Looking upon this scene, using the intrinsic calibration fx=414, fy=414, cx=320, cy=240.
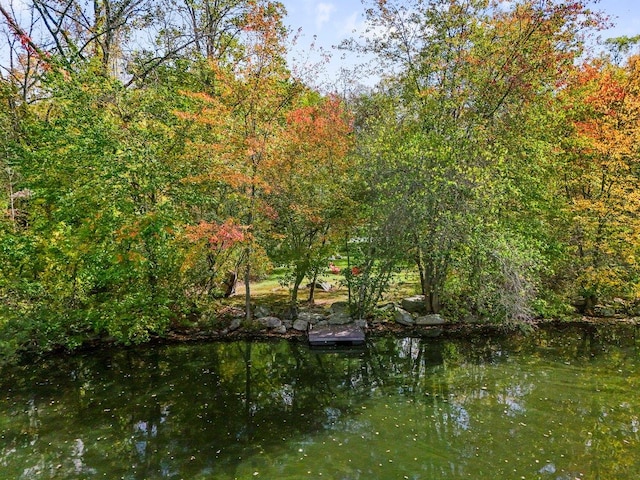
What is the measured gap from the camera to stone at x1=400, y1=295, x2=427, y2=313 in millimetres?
12344

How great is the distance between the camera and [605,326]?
11.5 m

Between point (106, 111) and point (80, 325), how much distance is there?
15.8 feet

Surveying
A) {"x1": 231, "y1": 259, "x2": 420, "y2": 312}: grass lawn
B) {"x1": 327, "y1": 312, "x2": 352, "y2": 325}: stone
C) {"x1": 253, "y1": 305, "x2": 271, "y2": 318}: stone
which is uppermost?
{"x1": 231, "y1": 259, "x2": 420, "y2": 312}: grass lawn

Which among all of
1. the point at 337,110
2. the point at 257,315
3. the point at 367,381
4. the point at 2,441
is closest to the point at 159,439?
the point at 2,441

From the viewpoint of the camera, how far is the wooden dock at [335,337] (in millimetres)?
10375

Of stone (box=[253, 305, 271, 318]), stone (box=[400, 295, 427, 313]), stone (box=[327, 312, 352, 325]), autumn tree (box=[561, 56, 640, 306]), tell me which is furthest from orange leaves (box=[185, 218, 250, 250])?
autumn tree (box=[561, 56, 640, 306])

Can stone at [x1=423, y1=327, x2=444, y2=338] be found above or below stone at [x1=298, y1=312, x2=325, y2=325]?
below

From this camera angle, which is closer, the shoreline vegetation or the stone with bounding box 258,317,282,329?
the shoreline vegetation

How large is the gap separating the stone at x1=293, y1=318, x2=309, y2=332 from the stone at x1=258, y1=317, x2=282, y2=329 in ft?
1.37

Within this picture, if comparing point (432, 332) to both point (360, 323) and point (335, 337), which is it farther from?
point (335, 337)

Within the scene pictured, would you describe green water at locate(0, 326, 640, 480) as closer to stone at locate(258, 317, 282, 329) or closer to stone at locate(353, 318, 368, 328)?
stone at locate(353, 318, 368, 328)

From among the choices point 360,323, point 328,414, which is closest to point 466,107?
point 360,323

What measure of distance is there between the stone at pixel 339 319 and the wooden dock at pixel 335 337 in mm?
579

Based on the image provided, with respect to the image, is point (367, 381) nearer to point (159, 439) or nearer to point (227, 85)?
point (159, 439)
